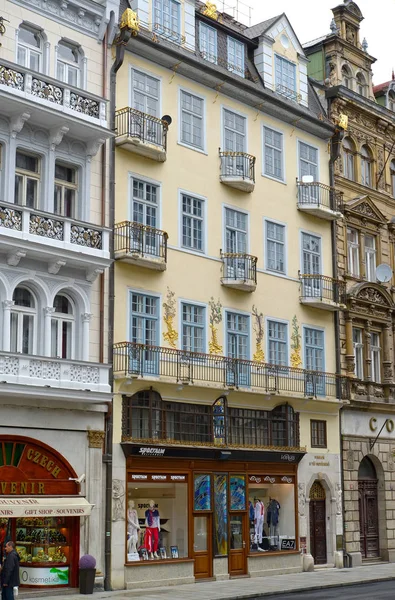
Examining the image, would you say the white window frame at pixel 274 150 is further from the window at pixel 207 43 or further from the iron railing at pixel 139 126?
the iron railing at pixel 139 126

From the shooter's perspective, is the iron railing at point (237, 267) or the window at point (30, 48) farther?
the iron railing at point (237, 267)

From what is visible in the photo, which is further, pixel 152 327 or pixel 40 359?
pixel 152 327

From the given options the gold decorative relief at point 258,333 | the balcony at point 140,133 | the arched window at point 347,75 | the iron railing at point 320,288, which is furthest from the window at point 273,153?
the arched window at point 347,75

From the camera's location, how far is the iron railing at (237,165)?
33.0m

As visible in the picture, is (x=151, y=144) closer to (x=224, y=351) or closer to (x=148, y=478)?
(x=224, y=351)

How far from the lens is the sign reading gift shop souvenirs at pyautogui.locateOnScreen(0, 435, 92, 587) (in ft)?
81.4

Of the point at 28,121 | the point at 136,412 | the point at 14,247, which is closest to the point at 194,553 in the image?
the point at 136,412

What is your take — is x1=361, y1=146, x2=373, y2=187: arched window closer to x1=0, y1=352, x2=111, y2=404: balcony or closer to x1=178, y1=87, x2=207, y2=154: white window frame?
x1=178, y1=87, x2=207, y2=154: white window frame

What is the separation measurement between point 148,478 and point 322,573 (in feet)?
25.9

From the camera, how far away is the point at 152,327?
97.3 feet

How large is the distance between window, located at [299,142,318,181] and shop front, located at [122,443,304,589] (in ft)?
35.4

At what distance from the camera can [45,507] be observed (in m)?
24.8

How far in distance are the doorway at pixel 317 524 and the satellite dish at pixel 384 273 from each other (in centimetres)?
915

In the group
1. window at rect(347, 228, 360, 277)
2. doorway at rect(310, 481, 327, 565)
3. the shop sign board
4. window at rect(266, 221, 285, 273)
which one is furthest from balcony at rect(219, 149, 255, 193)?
the shop sign board
